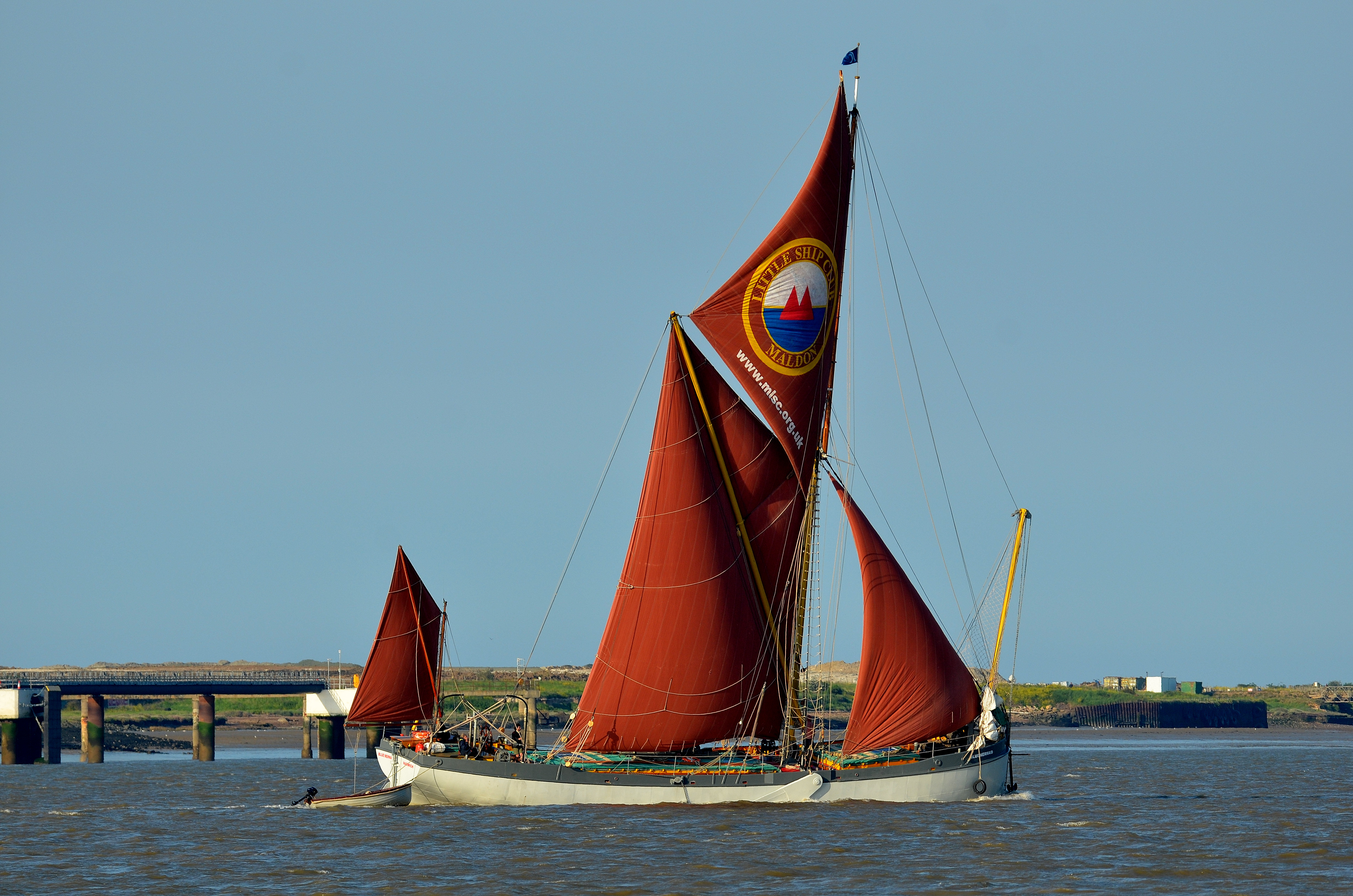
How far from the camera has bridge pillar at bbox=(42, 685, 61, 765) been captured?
102 metres

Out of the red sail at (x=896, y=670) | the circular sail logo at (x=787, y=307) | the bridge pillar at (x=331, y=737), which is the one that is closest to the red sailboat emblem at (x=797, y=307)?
the circular sail logo at (x=787, y=307)

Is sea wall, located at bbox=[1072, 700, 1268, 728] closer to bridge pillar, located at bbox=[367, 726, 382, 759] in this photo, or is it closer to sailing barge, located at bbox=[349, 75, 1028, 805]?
bridge pillar, located at bbox=[367, 726, 382, 759]

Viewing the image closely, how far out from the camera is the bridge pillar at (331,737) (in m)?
105

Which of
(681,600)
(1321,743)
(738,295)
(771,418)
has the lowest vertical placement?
(1321,743)

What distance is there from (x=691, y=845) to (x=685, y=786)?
925 centimetres

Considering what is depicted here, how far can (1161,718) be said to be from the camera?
196750mm

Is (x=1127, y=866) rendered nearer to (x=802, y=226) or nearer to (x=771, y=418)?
(x=771, y=418)

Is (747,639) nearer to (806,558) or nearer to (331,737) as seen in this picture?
(806,558)

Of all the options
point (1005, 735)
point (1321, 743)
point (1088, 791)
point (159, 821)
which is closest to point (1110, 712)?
point (1321, 743)

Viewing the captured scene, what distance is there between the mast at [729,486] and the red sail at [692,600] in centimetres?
16

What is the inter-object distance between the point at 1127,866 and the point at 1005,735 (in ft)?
59.7

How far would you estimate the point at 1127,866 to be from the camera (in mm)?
42781

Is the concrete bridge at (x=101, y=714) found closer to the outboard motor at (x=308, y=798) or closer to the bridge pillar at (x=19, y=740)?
the bridge pillar at (x=19, y=740)

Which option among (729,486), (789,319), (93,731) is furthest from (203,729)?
(789,319)
